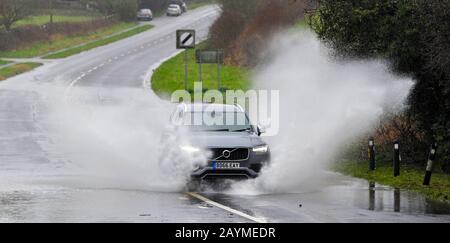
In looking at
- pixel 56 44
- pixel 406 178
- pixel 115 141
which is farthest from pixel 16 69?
pixel 406 178

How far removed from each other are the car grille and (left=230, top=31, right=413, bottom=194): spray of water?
2.01 ft

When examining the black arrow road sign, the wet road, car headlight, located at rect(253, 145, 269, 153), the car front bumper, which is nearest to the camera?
the wet road

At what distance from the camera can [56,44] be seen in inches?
3354

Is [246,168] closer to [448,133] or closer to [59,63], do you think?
[448,133]

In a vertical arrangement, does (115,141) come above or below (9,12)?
below

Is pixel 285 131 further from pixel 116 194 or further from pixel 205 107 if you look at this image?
pixel 116 194

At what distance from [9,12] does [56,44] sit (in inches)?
230

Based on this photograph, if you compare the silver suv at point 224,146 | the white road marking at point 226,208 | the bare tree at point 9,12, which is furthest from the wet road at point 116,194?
the bare tree at point 9,12

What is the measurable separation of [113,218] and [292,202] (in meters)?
3.99

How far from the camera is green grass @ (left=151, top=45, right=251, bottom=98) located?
176 feet

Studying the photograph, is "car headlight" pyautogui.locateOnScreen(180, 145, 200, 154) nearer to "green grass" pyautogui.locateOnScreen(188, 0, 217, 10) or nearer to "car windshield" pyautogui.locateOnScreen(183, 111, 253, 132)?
"car windshield" pyautogui.locateOnScreen(183, 111, 253, 132)

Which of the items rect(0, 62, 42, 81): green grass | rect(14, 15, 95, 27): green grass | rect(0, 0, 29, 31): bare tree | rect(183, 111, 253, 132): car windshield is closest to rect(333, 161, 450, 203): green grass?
rect(183, 111, 253, 132): car windshield
